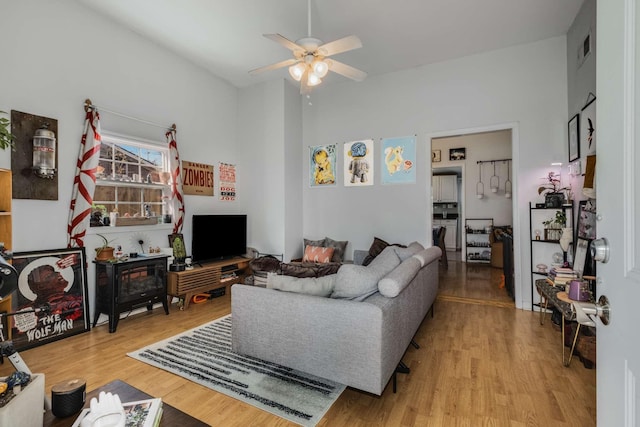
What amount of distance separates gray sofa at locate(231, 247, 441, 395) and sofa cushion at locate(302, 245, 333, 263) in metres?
2.49

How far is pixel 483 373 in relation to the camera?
240cm

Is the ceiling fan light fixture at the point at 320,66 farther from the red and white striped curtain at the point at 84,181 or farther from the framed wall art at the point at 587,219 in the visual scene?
the framed wall art at the point at 587,219

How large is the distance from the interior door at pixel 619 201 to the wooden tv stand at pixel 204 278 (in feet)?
13.2

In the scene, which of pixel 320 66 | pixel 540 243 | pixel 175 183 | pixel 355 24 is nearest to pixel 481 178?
pixel 540 243

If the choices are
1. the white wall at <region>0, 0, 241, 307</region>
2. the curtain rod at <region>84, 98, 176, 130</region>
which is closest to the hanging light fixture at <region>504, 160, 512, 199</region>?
the white wall at <region>0, 0, 241, 307</region>

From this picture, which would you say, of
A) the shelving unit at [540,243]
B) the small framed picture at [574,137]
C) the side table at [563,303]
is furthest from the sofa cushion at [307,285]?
the small framed picture at [574,137]

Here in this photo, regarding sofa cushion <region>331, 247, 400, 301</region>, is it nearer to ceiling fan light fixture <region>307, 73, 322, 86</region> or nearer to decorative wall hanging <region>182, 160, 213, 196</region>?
ceiling fan light fixture <region>307, 73, 322, 86</region>

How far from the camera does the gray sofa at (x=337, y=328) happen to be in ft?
6.23

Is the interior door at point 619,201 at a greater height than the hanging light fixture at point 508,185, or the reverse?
the hanging light fixture at point 508,185

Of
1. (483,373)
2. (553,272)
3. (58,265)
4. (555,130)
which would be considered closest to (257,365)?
(483,373)

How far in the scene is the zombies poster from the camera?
2.80 metres

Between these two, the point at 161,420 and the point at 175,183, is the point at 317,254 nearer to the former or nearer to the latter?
the point at 175,183

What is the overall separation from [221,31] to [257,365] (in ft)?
12.4

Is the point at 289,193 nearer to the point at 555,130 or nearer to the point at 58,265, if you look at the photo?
the point at 58,265
